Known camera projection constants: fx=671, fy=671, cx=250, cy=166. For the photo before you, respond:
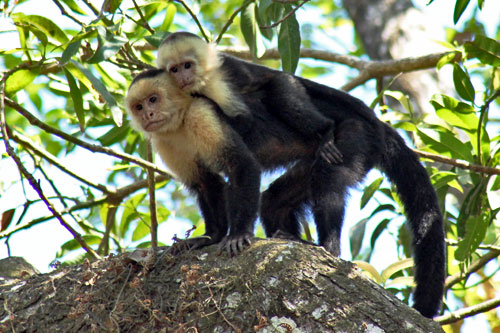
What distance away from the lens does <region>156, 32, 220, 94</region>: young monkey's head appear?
3648 mm

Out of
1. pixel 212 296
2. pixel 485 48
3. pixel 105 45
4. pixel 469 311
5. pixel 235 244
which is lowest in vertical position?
pixel 212 296

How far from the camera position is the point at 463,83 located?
3836mm

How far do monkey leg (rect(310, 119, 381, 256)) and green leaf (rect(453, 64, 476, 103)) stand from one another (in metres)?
0.58

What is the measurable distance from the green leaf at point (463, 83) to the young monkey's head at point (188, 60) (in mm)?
1357

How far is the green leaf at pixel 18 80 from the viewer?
12.6 ft

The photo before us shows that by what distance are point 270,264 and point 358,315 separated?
396 millimetres

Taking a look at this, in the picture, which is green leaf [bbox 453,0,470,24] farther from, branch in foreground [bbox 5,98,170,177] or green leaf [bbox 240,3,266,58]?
branch in foreground [bbox 5,98,170,177]

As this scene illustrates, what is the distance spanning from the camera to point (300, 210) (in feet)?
12.7

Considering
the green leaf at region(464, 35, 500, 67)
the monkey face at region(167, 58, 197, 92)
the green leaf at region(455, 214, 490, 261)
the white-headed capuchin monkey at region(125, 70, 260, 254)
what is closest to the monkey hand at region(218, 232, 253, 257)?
the white-headed capuchin monkey at region(125, 70, 260, 254)

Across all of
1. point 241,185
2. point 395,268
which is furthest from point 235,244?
point 395,268

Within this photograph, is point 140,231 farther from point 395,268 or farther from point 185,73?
point 395,268

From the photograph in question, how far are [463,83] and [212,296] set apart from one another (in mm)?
2109

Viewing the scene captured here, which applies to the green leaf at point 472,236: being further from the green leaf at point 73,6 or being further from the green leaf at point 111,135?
the green leaf at point 73,6

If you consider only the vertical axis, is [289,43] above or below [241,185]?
above
